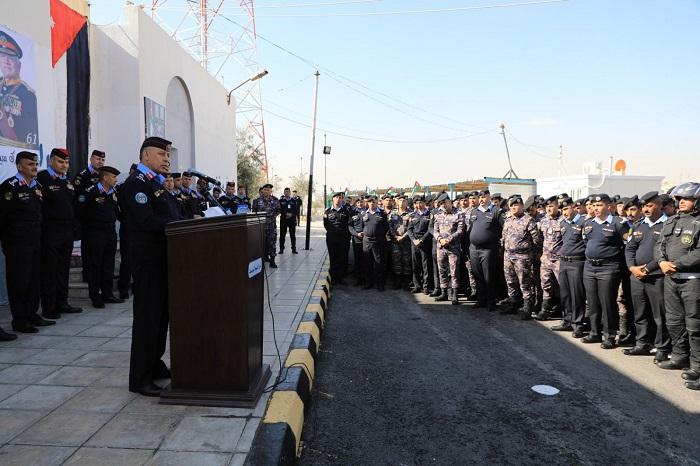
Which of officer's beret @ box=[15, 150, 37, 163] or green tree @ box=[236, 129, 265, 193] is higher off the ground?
green tree @ box=[236, 129, 265, 193]

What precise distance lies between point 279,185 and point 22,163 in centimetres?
5041

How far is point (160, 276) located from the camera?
330cm

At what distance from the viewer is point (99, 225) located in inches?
247

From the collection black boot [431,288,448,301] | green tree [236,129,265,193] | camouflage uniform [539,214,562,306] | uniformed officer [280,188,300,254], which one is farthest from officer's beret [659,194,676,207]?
green tree [236,129,265,193]

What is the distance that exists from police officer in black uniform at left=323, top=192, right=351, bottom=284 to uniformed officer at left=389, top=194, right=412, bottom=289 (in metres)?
1.08

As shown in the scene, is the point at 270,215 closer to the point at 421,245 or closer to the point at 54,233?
the point at 421,245

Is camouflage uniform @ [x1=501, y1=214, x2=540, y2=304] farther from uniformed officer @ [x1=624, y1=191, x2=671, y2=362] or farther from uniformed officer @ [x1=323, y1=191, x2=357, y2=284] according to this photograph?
uniformed officer @ [x1=323, y1=191, x2=357, y2=284]

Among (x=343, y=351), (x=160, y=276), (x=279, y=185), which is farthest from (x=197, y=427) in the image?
(x=279, y=185)

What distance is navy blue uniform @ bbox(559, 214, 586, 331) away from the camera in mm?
5934

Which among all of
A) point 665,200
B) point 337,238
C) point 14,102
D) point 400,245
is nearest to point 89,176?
point 14,102

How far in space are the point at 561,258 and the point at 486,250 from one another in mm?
1311

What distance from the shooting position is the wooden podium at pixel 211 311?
10.1 ft

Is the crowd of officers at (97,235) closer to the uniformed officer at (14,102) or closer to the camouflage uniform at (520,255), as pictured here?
the uniformed officer at (14,102)

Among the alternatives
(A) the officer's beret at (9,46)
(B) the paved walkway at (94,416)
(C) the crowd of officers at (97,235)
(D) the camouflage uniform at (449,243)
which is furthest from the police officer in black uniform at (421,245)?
(A) the officer's beret at (9,46)
